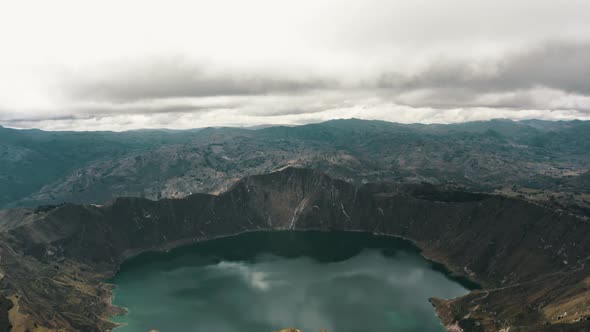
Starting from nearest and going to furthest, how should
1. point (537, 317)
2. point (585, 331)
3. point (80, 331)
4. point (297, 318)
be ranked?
point (585, 331)
point (537, 317)
point (80, 331)
point (297, 318)

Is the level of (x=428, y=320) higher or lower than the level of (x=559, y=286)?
lower

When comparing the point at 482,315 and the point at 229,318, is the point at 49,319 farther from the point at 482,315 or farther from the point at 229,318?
the point at 482,315

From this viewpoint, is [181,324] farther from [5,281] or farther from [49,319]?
[5,281]

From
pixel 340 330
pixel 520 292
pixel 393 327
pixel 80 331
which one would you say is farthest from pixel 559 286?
pixel 80 331

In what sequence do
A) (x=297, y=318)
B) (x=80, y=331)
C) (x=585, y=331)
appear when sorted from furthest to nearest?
(x=297, y=318)
(x=80, y=331)
(x=585, y=331)

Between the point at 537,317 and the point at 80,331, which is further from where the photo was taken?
the point at 80,331

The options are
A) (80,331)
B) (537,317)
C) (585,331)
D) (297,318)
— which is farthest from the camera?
(297,318)

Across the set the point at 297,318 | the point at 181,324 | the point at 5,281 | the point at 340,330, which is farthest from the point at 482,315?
the point at 5,281

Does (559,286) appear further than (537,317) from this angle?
Yes

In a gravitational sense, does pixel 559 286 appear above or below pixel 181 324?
above
